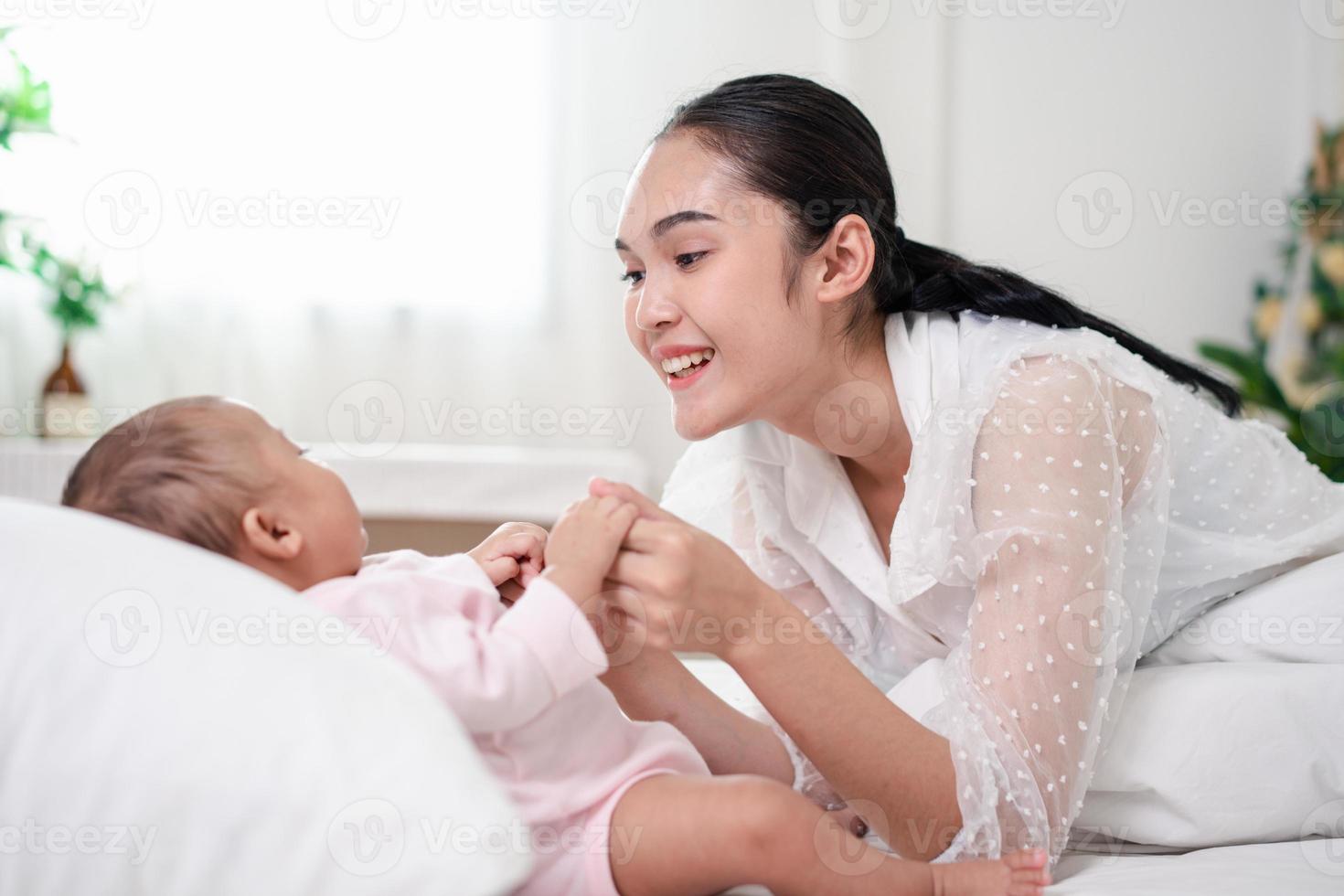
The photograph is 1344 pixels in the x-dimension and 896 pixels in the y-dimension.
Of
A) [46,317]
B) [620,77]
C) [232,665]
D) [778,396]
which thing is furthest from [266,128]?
[232,665]

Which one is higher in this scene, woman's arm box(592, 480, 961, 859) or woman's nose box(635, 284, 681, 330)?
woman's nose box(635, 284, 681, 330)

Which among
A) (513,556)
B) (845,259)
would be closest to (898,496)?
(845,259)

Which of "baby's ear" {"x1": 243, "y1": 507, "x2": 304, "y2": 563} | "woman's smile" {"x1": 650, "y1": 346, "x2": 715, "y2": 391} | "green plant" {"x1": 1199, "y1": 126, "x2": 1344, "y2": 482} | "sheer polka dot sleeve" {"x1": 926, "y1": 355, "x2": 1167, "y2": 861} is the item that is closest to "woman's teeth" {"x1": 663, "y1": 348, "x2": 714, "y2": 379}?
"woman's smile" {"x1": 650, "y1": 346, "x2": 715, "y2": 391}

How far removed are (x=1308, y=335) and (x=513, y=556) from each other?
109 inches

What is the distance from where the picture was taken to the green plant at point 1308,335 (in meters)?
2.89

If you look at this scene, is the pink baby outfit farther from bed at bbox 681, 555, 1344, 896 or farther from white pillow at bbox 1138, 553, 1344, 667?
white pillow at bbox 1138, 553, 1344, 667

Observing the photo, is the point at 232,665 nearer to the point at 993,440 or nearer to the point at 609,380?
the point at 993,440

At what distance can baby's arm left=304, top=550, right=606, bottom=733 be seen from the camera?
81 centimetres

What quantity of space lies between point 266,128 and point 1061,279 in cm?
219

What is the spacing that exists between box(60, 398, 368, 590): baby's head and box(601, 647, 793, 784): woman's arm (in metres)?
0.38

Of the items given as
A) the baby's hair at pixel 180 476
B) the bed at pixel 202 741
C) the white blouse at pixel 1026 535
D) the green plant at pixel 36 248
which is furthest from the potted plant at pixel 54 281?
the bed at pixel 202 741

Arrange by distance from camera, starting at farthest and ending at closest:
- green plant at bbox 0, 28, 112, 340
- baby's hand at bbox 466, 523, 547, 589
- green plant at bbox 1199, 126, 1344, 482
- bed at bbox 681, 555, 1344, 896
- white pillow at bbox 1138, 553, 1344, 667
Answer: green plant at bbox 1199, 126, 1344, 482 → green plant at bbox 0, 28, 112, 340 → white pillow at bbox 1138, 553, 1344, 667 → bed at bbox 681, 555, 1344, 896 → baby's hand at bbox 466, 523, 547, 589

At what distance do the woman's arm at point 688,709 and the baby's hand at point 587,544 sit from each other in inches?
10.2

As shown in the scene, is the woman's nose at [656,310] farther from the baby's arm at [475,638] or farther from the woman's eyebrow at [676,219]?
the baby's arm at [475,638]
